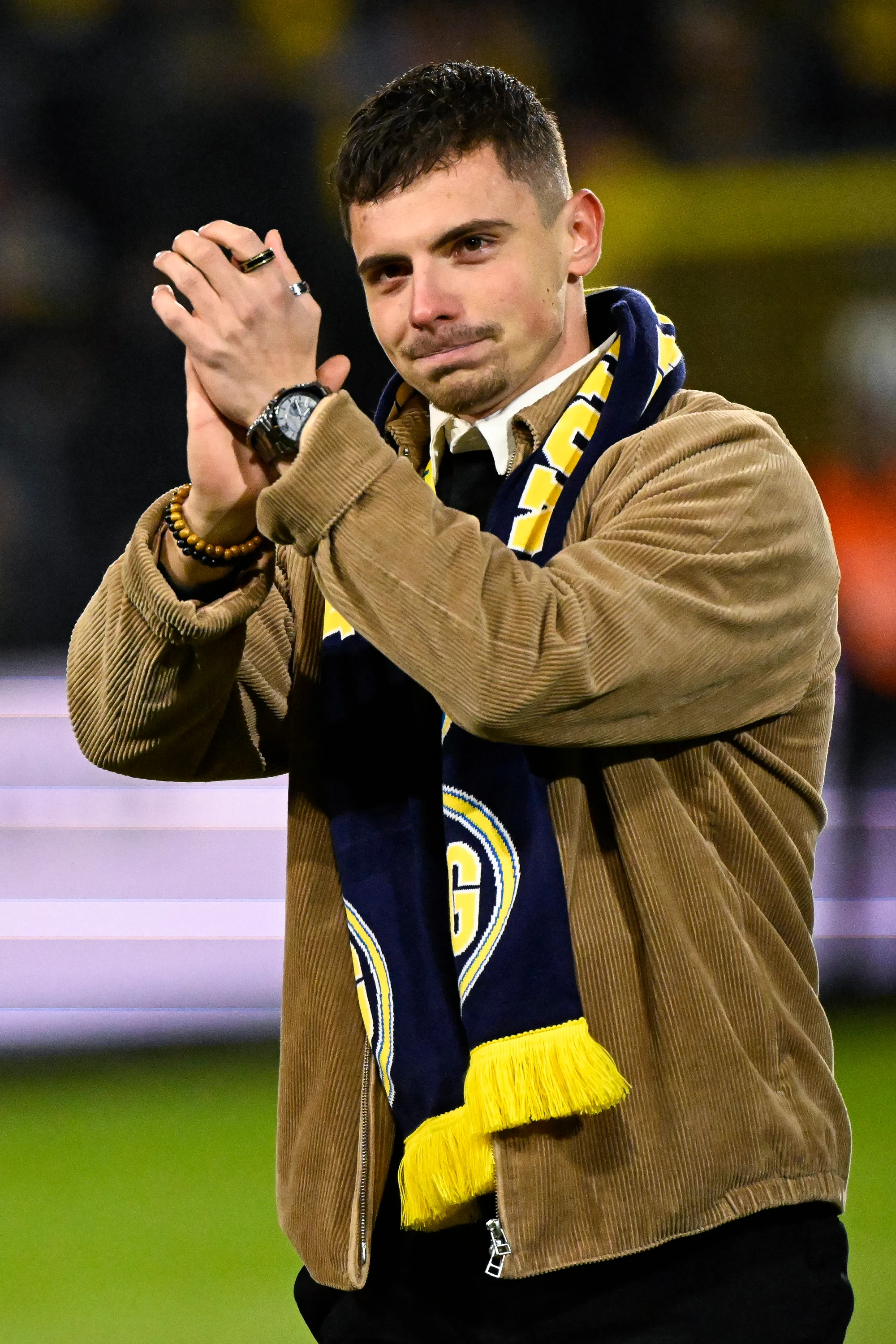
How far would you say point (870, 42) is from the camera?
402 centimetres

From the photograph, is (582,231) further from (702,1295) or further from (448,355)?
(702,1295)

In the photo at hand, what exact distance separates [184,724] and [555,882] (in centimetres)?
34

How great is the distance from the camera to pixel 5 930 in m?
3.27

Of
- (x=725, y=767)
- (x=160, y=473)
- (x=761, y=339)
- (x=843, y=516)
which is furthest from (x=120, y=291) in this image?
(x=725, y=767)

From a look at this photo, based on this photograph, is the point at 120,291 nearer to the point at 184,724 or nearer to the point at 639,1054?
the point at 184,724

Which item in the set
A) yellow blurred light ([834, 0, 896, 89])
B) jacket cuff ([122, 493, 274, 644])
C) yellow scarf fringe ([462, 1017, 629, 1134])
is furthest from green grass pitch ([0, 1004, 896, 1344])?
yellow blurred light ([834, 0, 896, 89])

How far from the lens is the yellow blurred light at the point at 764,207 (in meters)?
3.78

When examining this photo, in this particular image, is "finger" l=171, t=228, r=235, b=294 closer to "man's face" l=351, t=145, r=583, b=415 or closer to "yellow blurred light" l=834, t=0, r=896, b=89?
"man's face" l=351, t=145, r=583, b=415

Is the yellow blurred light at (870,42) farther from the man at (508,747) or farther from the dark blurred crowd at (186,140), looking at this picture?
the man at (508,747)

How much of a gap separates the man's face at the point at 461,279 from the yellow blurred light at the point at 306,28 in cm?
287

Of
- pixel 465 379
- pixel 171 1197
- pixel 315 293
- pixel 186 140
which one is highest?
pixel 186 140

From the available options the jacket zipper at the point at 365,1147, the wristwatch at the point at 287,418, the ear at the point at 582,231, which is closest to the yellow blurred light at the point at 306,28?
the ear at the point at 582,231

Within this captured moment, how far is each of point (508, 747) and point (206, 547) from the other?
28 centimetres

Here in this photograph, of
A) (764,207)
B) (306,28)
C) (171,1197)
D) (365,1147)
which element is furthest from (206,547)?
(306,28)
